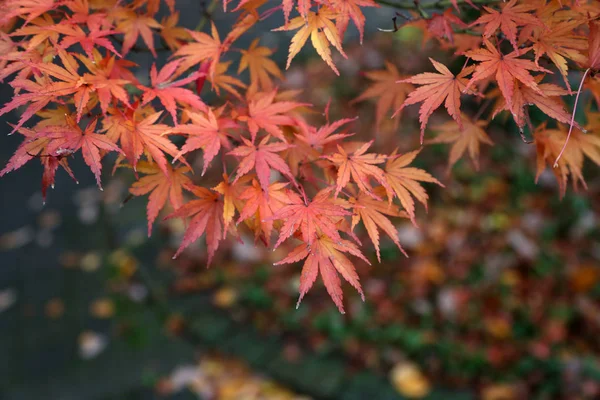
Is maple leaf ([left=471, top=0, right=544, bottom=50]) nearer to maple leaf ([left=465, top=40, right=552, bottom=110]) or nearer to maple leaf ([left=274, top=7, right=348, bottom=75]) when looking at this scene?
maple leaf ([left=465, top=40, right=552, bottom=110])

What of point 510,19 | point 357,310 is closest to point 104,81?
point 510,19

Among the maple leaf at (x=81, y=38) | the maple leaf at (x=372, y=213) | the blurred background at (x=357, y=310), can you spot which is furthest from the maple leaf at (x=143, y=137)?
the blurred background at (x=357, y=310)

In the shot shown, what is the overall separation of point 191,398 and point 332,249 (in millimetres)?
2462

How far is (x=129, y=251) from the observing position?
483cm

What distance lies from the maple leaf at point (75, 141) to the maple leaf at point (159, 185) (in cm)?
22

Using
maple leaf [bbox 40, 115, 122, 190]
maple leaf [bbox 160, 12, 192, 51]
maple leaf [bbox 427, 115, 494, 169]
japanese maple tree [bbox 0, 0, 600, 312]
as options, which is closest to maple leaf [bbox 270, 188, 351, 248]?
japanese maple tree [bbox 0, 0, 600, 312]

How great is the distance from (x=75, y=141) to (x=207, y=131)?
39 cm

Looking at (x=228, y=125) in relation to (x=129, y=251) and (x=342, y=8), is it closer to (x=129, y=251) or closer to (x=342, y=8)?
(x=342, y=8)

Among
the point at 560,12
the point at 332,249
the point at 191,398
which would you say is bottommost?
the point at 191,398

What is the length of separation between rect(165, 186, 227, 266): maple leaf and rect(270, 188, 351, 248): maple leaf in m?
0.26

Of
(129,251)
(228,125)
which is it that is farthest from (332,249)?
(129,251)

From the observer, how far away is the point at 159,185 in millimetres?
1752

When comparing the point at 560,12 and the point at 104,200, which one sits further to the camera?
the point at 104,200

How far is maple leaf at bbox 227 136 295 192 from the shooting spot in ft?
5.01
